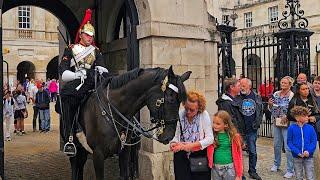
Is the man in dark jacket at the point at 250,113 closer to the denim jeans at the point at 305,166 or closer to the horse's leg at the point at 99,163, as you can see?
the denim jeans at the point at 305,166

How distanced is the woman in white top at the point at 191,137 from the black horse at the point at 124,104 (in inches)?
6.8

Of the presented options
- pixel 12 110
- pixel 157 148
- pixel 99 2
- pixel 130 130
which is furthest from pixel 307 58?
pixel 12 110

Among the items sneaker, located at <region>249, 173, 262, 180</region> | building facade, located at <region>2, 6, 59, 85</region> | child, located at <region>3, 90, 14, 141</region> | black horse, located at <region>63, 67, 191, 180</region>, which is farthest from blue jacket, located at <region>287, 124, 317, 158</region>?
building facade, located at <region>2, 6, 59, 85</region>

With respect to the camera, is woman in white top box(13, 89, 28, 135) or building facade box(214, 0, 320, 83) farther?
building facade box(214, 0, 320, 83)

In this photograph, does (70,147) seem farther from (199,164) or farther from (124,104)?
(199,164)

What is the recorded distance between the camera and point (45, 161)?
10172 millimetres

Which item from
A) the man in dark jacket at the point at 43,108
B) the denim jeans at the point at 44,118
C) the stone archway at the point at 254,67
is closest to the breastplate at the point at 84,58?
the stone archway at the point at 254,67

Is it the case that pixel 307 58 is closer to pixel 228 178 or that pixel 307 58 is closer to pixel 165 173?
pixel 165 173

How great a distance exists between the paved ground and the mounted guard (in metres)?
2.40

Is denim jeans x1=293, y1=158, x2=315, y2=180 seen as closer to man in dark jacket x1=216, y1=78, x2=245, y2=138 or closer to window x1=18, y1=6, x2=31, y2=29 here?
man in dark jacket x1=216, y1=78, x2=245, y2=138

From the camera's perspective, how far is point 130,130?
5.73 meters

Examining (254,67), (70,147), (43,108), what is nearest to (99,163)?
(70,147)

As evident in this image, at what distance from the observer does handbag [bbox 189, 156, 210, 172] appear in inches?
202

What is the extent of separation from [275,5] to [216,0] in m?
9.28
